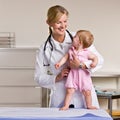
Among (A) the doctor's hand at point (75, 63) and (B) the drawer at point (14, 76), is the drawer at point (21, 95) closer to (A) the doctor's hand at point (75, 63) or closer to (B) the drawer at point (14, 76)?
(B) the drawer at point (14, 76)

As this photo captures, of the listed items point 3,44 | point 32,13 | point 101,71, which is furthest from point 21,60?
point 101,71

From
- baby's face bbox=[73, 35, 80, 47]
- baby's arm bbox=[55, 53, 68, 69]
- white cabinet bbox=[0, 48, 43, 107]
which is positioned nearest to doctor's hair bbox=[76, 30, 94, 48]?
baby's face bbox=[73, 35, 80, 47]

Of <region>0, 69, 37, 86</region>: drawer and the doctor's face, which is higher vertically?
the doctor's face

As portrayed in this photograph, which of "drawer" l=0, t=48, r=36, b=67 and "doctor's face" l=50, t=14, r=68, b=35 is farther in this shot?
"drawer" l=0, t=48, r=36, b=67

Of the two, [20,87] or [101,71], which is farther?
[101,71]

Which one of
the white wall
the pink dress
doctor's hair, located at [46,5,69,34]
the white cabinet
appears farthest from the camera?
the white wall

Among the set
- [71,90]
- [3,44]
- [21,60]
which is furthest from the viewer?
[3,44]

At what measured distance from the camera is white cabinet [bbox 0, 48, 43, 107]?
13.6 ft

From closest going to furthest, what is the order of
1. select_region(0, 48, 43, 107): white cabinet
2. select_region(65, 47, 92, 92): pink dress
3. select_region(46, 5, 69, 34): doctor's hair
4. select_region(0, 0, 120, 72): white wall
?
1. select_region(46, 5, 69, 34): doctor's hair
2. select_region(65, 47, 92, 92): pink dress
3. select_region(0, 48, 43, 107): white cabinet
4. select_region(0, 0, 120, 72): white wall

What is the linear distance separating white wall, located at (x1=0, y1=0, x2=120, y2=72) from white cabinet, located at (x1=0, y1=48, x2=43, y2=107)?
0.63 m

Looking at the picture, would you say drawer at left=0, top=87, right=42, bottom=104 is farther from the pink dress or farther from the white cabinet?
the pink dress

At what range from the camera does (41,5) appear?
478cm

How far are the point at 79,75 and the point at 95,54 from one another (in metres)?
0.16

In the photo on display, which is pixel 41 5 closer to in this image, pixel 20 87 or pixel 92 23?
pixel 92 23
